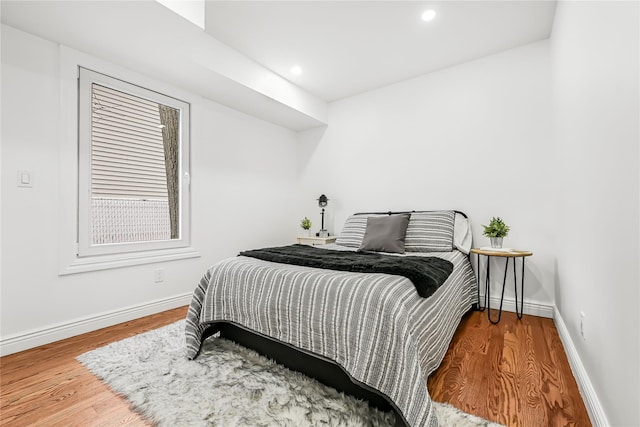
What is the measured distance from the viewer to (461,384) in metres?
1.64

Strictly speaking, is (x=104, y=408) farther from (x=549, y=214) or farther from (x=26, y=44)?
(x=549, y=214)

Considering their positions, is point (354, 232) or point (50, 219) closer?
point (50, 219)

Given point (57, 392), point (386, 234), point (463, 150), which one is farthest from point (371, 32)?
point (57, 392)

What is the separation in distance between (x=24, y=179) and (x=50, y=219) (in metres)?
0.32

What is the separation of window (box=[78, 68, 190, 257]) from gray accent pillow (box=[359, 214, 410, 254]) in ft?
6.37

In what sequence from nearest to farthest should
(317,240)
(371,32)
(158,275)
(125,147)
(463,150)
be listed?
(371,32) < (125,147) < (158,275) < (463,150) < (317,240)

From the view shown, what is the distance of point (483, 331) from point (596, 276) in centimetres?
122

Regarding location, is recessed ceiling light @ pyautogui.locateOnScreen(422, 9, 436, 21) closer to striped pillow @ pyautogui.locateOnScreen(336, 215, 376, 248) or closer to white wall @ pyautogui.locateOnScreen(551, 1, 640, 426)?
white wall @ pyautogui.locateOnScreen(551, 1, 640, 426)

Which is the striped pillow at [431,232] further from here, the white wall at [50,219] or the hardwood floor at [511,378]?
the white wall at [50,219]

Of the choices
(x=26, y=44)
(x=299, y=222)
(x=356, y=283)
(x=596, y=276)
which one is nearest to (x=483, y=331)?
(x=596, y=276)

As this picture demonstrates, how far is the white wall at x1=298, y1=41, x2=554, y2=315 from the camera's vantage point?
280cm

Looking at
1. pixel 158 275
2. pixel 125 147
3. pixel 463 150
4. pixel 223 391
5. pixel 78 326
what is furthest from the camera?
pixel 463 150

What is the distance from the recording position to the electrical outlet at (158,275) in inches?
115

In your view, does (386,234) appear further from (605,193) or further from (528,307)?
(605,193)
